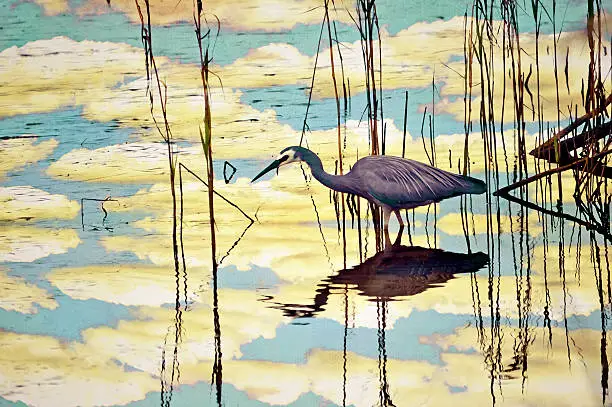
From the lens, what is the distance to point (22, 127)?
2.90m

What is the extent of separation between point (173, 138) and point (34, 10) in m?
0.59

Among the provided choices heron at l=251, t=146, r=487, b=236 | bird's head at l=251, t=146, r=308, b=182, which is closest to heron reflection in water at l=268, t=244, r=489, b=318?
heron at l=251, t=146, r=487, b=236

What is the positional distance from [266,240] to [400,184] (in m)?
0.34

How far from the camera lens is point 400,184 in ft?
7.57

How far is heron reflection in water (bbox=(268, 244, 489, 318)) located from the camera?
187cm

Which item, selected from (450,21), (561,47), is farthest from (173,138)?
(561,47)

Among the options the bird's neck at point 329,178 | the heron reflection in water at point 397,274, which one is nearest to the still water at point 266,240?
the heron reflection in water at point 397,274

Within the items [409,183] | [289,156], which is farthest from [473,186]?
[289,156]

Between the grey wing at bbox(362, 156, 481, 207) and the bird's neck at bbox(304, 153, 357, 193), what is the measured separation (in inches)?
2.1

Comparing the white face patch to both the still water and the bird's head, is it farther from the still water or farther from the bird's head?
the still water

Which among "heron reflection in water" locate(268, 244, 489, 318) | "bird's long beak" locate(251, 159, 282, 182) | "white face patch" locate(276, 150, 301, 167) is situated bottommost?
"heron reflection in water" locate(268, 244, 489, 318)

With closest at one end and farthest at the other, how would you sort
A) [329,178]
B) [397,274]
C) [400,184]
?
[397,274]
[400,184]
[329,178]

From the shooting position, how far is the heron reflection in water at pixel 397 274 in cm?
187

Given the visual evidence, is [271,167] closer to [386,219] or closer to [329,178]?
[329,178]
